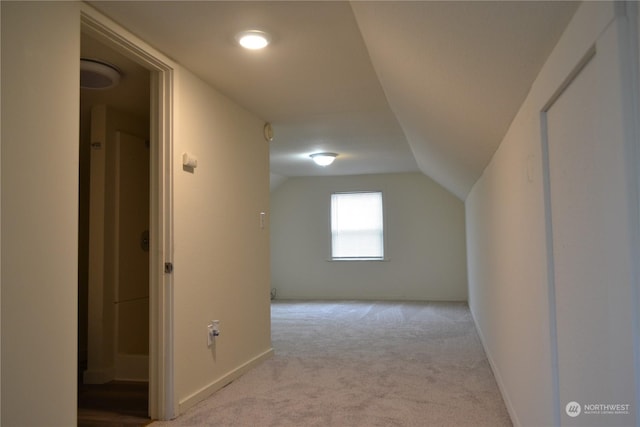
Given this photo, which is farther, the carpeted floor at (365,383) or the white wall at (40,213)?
the carpeted floor at (365,383)

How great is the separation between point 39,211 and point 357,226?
6.72 metres

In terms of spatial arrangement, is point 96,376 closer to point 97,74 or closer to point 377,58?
point 97,74

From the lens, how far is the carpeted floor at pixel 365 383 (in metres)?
2.62

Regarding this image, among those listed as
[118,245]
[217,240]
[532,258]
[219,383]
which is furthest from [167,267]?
[532,258]

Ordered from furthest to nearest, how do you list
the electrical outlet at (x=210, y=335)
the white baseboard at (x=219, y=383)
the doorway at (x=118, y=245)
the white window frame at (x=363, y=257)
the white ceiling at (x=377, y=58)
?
the white window frame at (x=363, y=257), the doorway at (x=118, y=245), the electrical outlet at (x=210, y=335), the white baseboard at (x=219, y=383), the white ceiling at (x=377, y=58)

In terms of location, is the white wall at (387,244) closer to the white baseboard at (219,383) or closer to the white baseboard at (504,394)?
the white baseboard at (504,394)

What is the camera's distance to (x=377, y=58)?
8.60 ft

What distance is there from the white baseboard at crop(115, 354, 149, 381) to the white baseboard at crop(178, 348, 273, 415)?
69 cm

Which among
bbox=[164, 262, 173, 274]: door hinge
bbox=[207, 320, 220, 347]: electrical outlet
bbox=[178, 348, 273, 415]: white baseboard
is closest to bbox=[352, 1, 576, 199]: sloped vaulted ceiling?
bbox=[164, 262, 173, 274]: door hinge

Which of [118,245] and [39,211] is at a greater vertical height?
[39,211]

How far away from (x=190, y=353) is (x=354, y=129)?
105 inches

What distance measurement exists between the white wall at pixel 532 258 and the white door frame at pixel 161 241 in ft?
6.02

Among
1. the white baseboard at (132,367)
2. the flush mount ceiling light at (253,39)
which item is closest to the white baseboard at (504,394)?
the flush mount ceiling light at (253,39)

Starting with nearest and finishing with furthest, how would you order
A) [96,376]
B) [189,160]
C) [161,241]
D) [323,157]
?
[161,241], [189,160], [96,376], [323,157]
